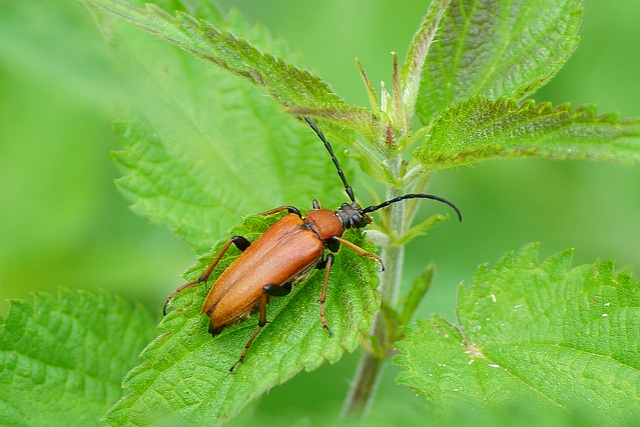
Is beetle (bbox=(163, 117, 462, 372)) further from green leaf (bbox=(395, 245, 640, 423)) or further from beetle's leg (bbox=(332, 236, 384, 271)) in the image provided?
green leaf (bbox=(395, 245, 640, 423))

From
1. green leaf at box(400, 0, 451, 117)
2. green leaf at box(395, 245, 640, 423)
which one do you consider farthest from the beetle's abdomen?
green leaf at box(400, 0, 451, 117)

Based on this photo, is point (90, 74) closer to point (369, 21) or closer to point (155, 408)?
point (369, 21)

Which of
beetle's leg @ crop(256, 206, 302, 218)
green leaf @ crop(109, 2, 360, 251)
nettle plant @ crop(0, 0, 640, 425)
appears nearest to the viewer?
nettle plant @ crop(0, 0, 640, 425)

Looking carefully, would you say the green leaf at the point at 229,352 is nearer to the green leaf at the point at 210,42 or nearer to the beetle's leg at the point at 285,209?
the beetle's leg at the point at 285,209

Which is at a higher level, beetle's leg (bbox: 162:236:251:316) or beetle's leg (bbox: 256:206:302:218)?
beetle's leg (bbox: 256:206:302:218)

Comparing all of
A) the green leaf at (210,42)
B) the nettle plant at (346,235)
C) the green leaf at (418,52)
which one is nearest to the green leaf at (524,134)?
the nettle plant at (346,235)
